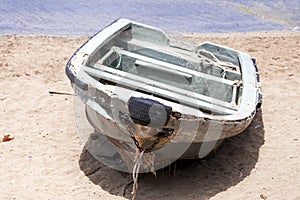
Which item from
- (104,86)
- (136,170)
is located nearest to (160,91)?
(104,86)

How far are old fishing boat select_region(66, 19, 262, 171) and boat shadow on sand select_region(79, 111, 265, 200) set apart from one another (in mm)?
269

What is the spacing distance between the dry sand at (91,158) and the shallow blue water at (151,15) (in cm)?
286

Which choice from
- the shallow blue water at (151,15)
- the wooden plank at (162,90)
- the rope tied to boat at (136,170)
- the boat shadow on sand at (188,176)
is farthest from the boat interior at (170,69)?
the shallow blue water at (151,15)

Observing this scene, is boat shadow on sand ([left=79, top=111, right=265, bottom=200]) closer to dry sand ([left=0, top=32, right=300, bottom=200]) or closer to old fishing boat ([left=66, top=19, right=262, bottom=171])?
dry sand ([left=0, top=32, right=300, bottom=200])

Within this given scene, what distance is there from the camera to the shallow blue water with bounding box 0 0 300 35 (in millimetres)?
10758

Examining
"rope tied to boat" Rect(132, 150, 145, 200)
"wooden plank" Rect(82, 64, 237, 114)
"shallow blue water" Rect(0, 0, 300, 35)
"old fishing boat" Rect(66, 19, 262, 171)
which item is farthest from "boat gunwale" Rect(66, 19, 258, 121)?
"shallow blue water" Rect(0, 0, 300, 35)

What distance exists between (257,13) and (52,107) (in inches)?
285

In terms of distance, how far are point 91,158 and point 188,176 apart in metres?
1.09

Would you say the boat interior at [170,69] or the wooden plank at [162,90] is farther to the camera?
the boat interior at [170,69]

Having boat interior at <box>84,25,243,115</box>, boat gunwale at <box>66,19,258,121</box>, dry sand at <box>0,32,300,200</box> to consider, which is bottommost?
dry sand at <box>0,32,300,200</box>

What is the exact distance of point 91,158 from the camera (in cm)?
547

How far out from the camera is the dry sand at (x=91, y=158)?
4.86 meters

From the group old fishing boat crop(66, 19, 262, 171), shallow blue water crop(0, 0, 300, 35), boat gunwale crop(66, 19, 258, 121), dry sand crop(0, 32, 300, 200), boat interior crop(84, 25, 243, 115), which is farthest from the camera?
shallow blue water crop(0, 0, 300, 35)

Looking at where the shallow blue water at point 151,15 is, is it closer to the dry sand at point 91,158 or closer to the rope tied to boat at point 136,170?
the dry sand at point 91,158
